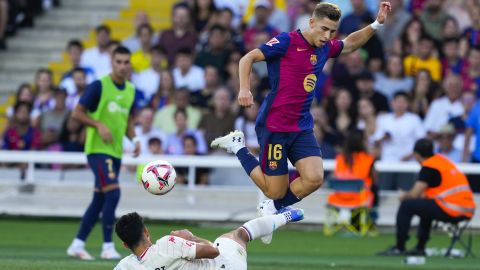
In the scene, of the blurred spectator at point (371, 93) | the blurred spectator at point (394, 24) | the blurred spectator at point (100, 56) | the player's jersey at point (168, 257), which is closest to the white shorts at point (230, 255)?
the player's jersey at point (168, 257)

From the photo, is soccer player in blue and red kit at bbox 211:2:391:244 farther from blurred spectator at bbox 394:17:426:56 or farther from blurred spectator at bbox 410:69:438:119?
blurred spectator at bbox 394:17:426:56

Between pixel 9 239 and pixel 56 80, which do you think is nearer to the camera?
pixel 9 239

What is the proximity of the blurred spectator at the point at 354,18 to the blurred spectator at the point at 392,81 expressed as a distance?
1.12m

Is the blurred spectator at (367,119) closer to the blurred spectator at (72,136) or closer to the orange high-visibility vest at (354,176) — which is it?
the orange high-visibility vest at (354,176)

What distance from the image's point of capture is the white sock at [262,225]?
11.3m

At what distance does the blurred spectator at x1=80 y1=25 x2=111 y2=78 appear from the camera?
22547mm

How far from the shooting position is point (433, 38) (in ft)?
69.4

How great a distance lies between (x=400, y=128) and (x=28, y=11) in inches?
395

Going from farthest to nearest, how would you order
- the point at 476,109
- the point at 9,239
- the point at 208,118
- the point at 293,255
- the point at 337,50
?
1. the point at 208,118
2. the point at 476,109
3. the point at 9,239
4. the point at 293,255
5. the point at 337,50

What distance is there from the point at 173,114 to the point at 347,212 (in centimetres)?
406

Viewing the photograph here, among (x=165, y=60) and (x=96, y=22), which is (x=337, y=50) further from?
(x=96, y=22)

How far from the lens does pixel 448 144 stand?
62.8 ft

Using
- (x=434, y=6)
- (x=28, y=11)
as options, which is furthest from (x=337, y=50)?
(x=28, y=11)

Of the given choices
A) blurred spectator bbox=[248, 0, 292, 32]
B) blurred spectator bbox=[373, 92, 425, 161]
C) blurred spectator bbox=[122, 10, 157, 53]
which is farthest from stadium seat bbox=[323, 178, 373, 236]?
blurred spectator bbox=[122, 10, 157, 53]
